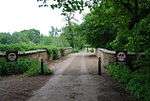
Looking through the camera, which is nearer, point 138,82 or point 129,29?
point 138,82

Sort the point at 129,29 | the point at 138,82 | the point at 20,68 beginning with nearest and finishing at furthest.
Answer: the point at 138,82 → the point at 129,29 → the point at 20,68

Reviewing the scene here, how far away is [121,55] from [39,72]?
5.27 metres

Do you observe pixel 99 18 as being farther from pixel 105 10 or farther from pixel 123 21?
pixel 123 21

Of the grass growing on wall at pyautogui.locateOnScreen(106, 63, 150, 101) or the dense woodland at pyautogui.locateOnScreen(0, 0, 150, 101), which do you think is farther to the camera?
the dense woodland at pyautogui.locateOnScreen(0, 0, 150, 101)

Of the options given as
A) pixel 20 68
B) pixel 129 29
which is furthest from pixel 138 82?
pixel 20 68

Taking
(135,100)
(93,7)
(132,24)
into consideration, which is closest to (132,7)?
(132,24)

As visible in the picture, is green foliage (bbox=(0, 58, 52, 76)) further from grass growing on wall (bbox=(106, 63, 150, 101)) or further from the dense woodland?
grass growing on wall (bbox=(106, 63, 150, 101))

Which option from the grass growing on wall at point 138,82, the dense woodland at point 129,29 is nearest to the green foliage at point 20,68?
the dense woodland at point 129,29

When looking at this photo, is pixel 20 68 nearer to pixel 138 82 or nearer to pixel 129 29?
pixel 129 29

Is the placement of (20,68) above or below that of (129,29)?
below

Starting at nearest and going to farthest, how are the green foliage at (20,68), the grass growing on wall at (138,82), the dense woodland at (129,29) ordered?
the grass growing on wall at (138,82)
the dense woodland at (129,29)
the green foliage at (20,68)

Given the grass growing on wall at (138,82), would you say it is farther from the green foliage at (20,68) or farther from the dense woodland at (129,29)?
the green foliage at (20,68)

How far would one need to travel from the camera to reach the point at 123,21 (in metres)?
20.1

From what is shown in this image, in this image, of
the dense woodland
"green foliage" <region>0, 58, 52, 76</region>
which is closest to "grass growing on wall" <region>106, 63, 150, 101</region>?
the dense woodland
